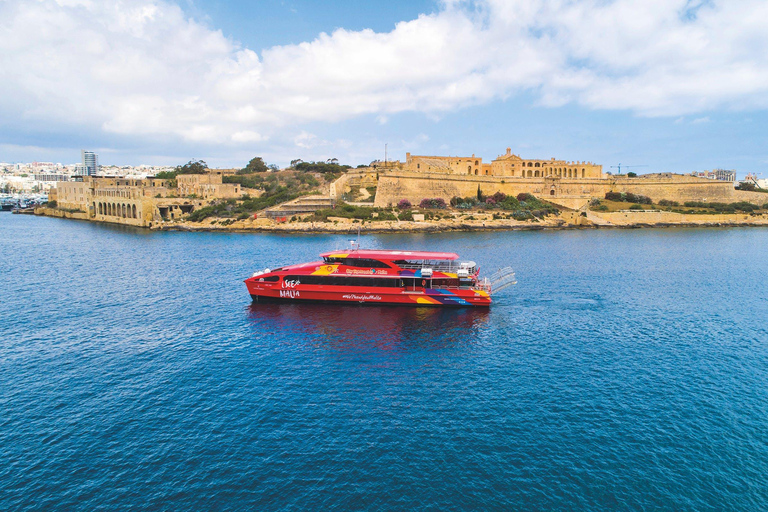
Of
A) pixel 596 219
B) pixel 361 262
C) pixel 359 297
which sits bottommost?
pixel 359 297

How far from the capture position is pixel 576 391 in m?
17.4

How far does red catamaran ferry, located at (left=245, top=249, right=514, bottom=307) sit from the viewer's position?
28844 mm

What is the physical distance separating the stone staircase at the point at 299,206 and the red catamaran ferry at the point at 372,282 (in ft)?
147

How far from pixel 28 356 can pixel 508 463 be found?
19.8 meters

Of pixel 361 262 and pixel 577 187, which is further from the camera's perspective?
pixel 577 187

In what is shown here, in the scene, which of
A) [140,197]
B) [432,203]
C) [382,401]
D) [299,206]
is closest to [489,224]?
[432,203]

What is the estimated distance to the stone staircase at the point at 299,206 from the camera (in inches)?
2876

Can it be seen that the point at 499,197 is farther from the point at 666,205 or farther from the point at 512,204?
the point at 666,205

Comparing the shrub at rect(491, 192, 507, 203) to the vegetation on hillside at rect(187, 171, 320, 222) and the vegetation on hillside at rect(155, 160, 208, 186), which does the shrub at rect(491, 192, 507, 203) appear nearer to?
the vegetation on hillside at rect(187, 171, 320, 222)

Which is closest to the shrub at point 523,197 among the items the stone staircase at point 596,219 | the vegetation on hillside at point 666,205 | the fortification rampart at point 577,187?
the fortification rampart at point 577,187

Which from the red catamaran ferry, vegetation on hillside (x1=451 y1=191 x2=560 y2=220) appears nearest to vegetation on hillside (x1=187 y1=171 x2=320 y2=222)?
vegetation on hillside (x1=451 y1=191 x2=560 y2=220)

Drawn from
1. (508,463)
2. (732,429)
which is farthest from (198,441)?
(732,429)

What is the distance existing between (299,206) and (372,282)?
48661 millimetres

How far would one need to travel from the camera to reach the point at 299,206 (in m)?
75.1
